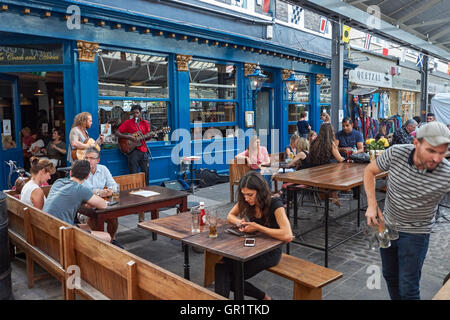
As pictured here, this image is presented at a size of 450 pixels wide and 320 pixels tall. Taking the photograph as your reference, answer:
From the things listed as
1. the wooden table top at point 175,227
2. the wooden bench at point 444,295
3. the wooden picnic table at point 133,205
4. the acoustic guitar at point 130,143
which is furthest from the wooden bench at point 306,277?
the acoustic guitar at point 130,143

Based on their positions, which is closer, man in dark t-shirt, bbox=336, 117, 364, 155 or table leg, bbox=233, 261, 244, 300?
table leg, bbox=233, 261, 244, 300

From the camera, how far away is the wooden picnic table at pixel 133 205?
4.19 m

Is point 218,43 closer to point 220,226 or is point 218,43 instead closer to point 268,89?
point 268,89

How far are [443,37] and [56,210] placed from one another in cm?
1563

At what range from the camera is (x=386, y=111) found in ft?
60.8

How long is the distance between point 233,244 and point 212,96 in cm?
735

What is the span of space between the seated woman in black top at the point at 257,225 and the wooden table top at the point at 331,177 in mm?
1588

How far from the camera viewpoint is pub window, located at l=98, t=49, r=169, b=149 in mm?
7785

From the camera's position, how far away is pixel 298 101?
509 inches

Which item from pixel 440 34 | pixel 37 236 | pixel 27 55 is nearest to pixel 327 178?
pixel 37 236

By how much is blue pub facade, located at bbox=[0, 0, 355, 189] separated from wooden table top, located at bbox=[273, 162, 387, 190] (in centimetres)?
406

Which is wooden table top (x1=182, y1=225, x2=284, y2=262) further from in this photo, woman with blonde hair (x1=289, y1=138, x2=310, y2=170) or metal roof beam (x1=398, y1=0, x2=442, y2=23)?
metal roof beam (x1=398, y1=0, x2=442, y2=23)

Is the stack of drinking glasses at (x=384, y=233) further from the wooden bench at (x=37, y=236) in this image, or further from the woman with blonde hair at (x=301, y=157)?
the woman with blonde hair at (x=301, y=157)

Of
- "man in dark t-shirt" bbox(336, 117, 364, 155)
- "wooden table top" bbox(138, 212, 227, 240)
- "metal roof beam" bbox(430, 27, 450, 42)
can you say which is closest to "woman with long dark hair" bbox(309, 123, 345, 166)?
"man in dark t-shirt" bbox(336, 117, 364, 155)
